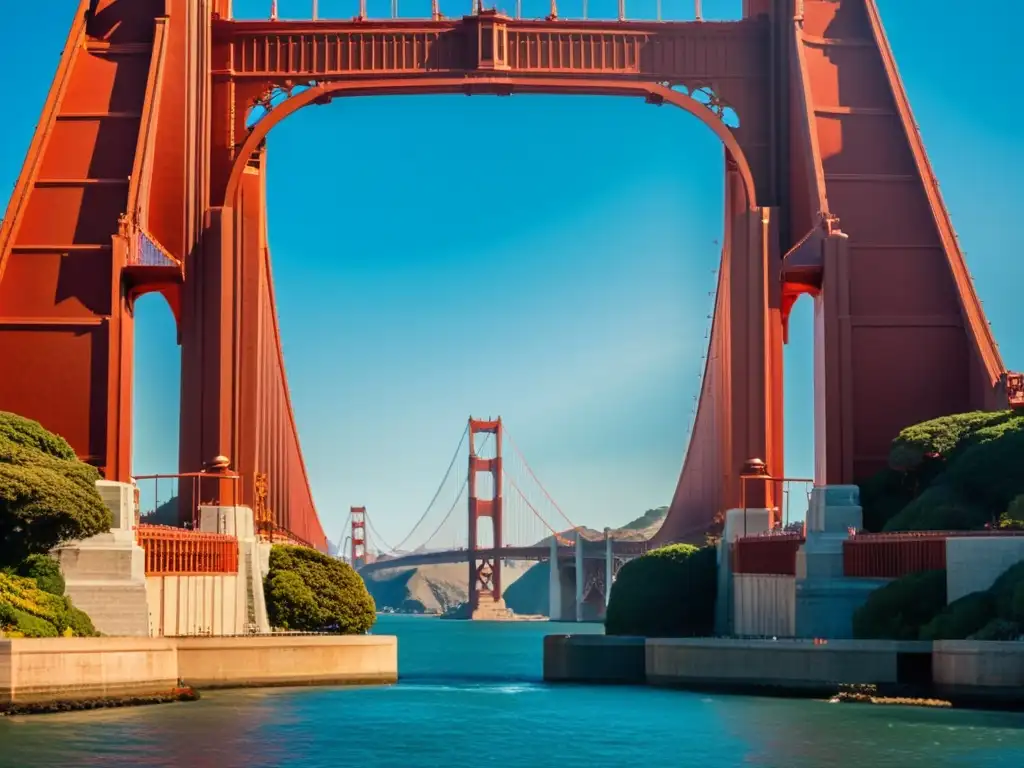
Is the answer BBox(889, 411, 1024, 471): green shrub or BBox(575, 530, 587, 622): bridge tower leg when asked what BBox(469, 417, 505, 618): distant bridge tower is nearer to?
BBox(575, 530, 587, 622): bridge tower leg

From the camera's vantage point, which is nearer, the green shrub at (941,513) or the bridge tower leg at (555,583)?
the green shrub at (941,513)

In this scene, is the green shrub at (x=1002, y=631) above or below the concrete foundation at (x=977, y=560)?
below

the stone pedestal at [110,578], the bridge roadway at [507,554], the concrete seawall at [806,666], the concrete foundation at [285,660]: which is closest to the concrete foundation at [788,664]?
the concrete seawall at [806,666]

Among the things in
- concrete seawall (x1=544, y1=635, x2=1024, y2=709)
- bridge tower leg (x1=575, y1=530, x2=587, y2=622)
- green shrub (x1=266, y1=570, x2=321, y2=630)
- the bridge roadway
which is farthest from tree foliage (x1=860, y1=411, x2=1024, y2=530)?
bridge tower leg (x1=575, y1=530, x2=587, y2=622)

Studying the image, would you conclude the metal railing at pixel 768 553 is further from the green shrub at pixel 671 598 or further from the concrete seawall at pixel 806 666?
the concrete seawall at pixel 806 666

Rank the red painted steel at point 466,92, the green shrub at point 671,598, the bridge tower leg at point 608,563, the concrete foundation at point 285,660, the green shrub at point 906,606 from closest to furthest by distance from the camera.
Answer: the green shrub at point 906,606 → the concrete foundation at point 285,660 → the red painted steel at point 466,92 → the green shrub at point 671,598 → the bridge tower leg at point 608,563

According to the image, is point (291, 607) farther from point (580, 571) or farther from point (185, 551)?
point (580, 571)

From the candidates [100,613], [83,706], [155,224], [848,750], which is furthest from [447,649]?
[848,750]
